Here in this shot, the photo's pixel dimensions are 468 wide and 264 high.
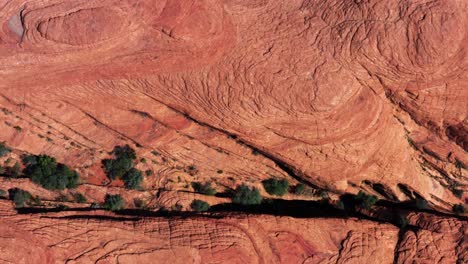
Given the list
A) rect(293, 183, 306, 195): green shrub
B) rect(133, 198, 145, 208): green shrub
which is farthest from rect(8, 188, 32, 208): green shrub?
rect(293, 183, 306, 195): green shrub

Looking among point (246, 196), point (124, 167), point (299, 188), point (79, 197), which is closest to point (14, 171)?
point (79, 197)

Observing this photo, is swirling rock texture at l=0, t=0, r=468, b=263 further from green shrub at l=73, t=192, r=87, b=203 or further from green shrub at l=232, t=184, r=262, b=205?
green shrub at l=73, t=192, r=87, b=203

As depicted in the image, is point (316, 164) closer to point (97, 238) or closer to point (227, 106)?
point (227, 106)

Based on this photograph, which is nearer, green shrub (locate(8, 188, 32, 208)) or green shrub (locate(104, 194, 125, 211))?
green shrub (locate(8, 188, 32, 208))

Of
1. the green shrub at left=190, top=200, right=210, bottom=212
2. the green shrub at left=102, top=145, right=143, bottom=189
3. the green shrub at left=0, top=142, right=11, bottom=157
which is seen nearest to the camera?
the green shrub at left=0, top=142, right=11, bottom=157

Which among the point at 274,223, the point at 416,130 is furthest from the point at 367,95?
the point at 274,223

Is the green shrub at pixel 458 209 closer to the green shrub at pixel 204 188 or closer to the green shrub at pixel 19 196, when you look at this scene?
the green shrub at pixel 204 188
